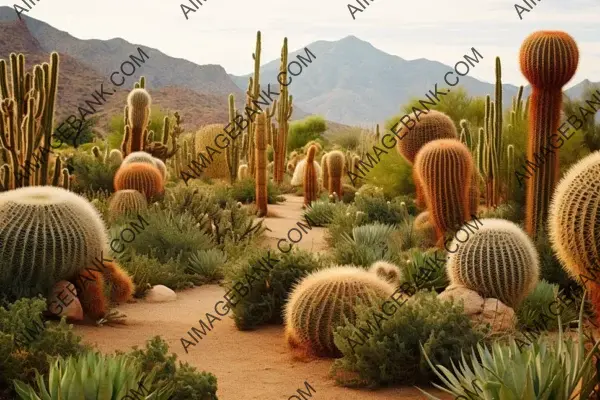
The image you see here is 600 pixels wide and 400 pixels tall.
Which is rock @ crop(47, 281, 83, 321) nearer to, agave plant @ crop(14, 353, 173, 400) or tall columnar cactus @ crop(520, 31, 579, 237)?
agave plant @ crop(14, 353, 173, 400)

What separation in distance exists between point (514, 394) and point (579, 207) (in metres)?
3.03

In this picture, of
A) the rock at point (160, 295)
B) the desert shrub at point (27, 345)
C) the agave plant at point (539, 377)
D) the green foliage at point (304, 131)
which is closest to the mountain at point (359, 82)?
the green foliage at point (304, 131)

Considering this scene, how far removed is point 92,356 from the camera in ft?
15.4

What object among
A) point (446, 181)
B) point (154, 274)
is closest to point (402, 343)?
point (446, 181)

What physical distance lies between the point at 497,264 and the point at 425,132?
5052 millimetres

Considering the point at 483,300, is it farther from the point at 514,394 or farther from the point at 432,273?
the point at 514,394

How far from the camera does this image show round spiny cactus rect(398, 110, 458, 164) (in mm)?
12328

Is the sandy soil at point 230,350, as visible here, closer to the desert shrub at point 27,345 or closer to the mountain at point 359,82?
the desert shrub at point 27,345

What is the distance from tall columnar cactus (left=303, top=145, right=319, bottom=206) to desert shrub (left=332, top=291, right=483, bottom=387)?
11.0 meters

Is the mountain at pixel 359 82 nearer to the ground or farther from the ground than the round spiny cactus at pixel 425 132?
farther from the ground

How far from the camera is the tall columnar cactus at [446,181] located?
994cm

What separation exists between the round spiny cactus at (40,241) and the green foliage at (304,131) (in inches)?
1097

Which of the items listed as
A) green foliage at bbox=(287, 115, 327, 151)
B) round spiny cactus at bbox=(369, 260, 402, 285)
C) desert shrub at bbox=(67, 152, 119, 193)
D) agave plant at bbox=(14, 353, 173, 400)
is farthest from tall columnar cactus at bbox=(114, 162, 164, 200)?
green foliage at bbox=(287, 115, 327, 151)

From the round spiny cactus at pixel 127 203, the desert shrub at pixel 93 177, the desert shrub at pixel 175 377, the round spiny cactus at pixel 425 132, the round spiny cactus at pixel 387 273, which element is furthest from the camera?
the desert shrub at pixel 93 177
